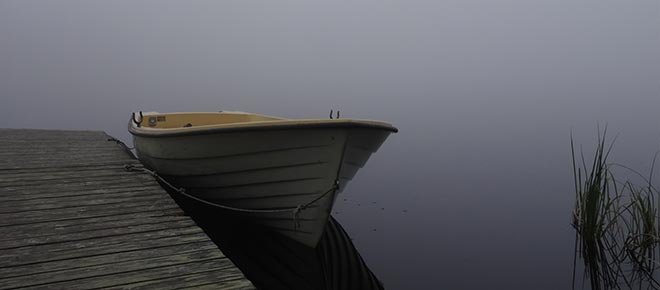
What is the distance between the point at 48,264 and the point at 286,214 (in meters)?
1.64

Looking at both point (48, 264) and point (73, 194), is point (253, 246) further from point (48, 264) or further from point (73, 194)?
point (48, 264)

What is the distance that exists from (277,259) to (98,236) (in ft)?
4.82

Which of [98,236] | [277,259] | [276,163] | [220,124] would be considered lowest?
[277,259]

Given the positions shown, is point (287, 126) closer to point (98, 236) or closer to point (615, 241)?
point (98, 236)

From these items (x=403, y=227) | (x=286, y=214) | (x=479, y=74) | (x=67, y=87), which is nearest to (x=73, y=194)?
(x=286, y=214)

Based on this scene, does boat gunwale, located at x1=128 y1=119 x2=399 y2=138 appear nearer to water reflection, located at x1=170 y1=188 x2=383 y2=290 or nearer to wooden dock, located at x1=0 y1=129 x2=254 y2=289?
wooden dock, located at x1=0 y1=129 x2=254 y2=289

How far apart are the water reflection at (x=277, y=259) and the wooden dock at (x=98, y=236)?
2.27ft

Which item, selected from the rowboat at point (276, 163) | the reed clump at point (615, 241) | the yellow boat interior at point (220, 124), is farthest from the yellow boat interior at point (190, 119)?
the reed clump at point (615, 241)

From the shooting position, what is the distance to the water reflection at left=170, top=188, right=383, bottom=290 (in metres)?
3.31

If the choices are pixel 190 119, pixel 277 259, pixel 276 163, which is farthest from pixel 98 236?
pixel 190 119

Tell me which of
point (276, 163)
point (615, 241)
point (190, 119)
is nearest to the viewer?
point (276, 163)

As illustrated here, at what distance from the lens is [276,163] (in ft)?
10.1

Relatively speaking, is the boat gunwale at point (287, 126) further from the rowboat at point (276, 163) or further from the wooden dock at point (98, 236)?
the wooden dock at point (98, 236)

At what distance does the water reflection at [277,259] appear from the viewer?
3.31 meters
